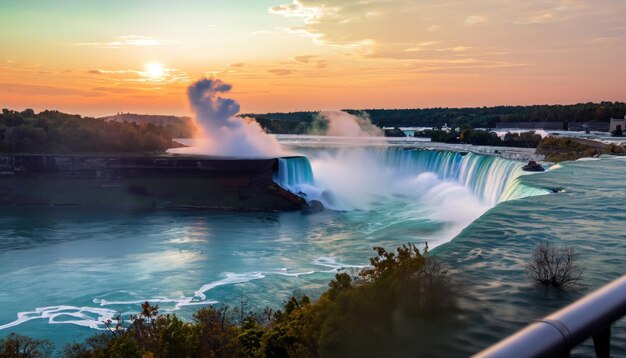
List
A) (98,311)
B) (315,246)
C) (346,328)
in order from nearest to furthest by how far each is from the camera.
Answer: (346,328) < (98,311) < (315,246)

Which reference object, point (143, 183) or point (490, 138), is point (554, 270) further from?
point (490, 138)

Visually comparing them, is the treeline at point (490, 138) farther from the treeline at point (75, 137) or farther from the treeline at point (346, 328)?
the treeline at point (346, 328)

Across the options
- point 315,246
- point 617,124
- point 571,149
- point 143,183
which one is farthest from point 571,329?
point 617,124

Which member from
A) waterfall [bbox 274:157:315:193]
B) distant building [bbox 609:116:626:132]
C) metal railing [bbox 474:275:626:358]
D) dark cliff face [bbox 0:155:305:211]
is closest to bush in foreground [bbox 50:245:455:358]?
metal railing [bbox 474:275:626:358]

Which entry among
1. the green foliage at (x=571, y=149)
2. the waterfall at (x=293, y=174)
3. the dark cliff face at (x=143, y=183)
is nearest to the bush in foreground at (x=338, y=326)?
the dark cliff face at (x=143, y=183)

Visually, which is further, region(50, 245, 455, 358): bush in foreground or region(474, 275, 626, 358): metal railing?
region(50, 245, 455, 358): bush in foreground

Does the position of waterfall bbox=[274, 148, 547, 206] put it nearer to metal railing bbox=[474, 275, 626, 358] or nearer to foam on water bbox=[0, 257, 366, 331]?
foam on water bbox=[0, 257, 366, 331]
